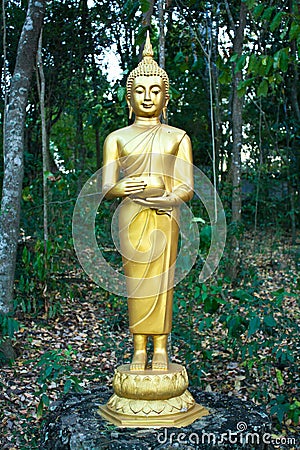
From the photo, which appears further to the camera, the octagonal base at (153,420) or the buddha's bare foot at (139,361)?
the buddha's bare foot at (139,361)

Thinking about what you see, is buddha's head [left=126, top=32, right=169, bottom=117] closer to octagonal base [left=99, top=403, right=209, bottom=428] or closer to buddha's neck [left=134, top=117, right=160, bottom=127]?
buddha's neck [left=134, top=117, right=160, bottom=127]

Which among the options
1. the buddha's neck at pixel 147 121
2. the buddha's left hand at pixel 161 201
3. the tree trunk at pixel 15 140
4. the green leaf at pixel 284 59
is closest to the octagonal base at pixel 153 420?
the buddha's left hand at pixel 161 201

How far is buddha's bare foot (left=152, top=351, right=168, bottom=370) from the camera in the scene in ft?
11.3

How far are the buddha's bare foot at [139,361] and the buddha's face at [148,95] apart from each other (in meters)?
1.54

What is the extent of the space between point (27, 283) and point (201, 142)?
7.26m

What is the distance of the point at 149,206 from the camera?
3367 millimetres

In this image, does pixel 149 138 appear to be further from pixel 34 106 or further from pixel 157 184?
pixel 34 106

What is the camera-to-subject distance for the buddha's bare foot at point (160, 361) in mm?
3430

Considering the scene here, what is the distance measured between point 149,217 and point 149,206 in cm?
9

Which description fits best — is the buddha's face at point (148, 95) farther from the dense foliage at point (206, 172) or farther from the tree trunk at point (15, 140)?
the tree trunk at point (15, 140)

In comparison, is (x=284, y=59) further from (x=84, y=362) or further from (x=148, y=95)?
(x=84, y=362)

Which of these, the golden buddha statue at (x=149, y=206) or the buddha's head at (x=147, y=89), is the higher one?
the buddha's head at (x=147, y=89)

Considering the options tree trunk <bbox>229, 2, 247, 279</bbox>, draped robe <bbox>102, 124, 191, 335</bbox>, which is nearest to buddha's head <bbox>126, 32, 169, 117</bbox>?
draped robe <bbox>102, 124, 191, 335</bbox>

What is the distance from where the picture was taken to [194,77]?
38.8 ft
